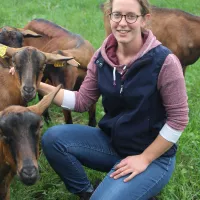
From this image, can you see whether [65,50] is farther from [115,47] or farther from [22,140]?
[22,140]

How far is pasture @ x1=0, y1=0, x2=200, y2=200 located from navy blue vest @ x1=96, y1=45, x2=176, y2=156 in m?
0.90

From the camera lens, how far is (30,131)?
3.25 meters

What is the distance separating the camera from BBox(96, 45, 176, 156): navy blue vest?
3.34 m

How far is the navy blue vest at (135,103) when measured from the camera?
334 cm

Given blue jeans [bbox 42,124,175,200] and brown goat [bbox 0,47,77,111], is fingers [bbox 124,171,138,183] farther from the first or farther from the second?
brown goat [bbox 0,47,77,111]

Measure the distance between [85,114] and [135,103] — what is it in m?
3.14

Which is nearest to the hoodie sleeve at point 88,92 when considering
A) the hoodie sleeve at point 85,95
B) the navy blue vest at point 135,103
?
the hoodie sleeve at point 85,95

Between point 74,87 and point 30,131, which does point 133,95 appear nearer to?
point 30,131

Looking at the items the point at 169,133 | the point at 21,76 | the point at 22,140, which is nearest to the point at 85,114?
the point at 21,76

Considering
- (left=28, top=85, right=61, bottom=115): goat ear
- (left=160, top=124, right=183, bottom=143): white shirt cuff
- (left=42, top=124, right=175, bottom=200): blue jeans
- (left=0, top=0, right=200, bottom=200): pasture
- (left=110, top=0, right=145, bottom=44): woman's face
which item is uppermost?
(left=110, top=0, right=145, bottom=44): woman's face

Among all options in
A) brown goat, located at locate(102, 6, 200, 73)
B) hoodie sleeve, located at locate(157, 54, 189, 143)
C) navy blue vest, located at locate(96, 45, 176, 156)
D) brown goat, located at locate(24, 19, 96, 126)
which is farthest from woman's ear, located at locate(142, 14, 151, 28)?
brown goat, located at locate(102, 6, 200, 73)

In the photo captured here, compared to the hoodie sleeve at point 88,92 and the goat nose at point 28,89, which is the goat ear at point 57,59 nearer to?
the goat nose at point 28,89

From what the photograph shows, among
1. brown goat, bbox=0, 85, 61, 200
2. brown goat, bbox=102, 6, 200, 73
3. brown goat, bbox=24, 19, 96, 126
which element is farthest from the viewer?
brown goat, bbox=102, 6, 200, 73

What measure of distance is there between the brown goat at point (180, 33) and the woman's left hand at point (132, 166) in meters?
4.17
